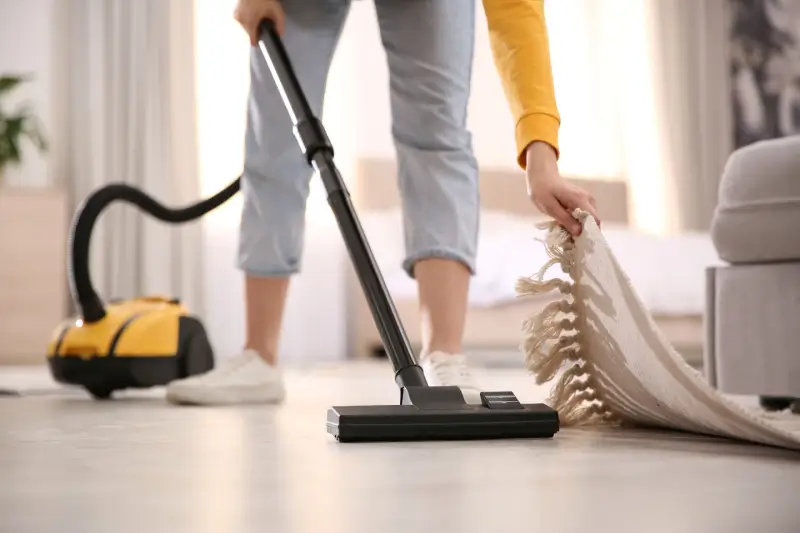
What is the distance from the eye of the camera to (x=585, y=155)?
5.29 metres

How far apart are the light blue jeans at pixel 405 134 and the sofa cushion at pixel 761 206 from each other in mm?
413

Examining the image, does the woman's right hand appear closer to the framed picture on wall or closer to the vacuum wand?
the vacuum wand

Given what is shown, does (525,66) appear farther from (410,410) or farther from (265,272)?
(265,272)

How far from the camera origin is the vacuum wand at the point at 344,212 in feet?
3.49

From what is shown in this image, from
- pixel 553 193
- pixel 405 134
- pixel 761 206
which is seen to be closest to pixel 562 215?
pixel 553 193

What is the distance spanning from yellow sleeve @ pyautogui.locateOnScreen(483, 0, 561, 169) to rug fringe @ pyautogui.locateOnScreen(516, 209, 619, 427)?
0.38ft

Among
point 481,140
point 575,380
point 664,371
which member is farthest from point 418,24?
point 481,140

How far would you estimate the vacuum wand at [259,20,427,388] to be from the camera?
1.06m

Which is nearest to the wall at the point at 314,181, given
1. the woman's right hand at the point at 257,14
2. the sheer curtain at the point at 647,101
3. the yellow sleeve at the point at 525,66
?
the sheer curtain at the point at 647,101

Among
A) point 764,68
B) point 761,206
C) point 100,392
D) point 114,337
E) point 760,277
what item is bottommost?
point 100,392

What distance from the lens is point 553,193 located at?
108 cm

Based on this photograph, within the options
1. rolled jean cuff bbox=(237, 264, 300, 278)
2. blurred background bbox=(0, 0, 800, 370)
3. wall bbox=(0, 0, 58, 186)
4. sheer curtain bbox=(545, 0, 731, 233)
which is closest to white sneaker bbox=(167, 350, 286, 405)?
rolled jean cuff bbox=(237, 264, 300, 278)

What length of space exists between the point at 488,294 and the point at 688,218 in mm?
2122

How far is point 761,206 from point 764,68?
15.0 feet
